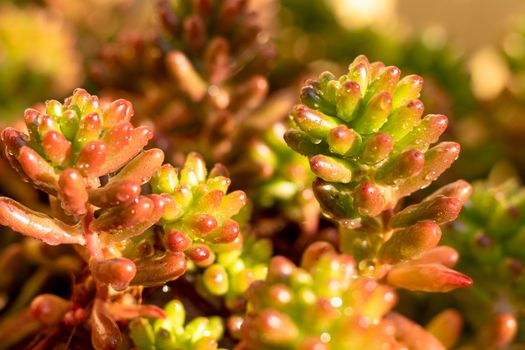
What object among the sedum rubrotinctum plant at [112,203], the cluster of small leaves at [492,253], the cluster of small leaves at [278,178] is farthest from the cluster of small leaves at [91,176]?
the cluster of small leaves at [492,253]

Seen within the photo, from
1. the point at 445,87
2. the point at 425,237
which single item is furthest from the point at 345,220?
the point at 445,87

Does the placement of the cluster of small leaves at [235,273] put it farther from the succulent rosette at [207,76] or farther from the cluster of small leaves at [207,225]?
the succulent rosette at [207,76]

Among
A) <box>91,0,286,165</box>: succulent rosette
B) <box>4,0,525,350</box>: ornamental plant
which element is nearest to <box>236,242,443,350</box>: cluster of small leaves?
<box>4,0,525,350</box>: ornamental plant

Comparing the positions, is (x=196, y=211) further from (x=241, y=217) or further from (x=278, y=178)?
(x=278, y=178)

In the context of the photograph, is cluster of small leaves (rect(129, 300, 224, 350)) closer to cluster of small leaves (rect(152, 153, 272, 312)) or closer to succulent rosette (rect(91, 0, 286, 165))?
cluster of small leaves (rect(152, 153, 272, 312))

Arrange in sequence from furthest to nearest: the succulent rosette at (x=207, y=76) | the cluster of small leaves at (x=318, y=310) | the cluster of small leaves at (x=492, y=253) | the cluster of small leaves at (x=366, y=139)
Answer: the succulent rosette at (x=207, y=76)
the cluster of small leaves at (x=492, y=253)
the cluster of small leaves at (x=366, y=139)
the cluster of small leaves at (x=318, y=310)

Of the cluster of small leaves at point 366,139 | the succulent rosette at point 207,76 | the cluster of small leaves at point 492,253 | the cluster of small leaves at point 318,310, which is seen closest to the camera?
the cluster of small leaves at point 318,310

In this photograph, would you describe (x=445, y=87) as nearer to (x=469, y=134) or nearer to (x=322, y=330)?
(x=469, y=134)
